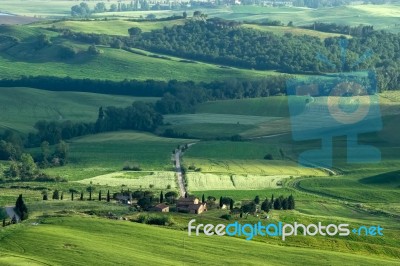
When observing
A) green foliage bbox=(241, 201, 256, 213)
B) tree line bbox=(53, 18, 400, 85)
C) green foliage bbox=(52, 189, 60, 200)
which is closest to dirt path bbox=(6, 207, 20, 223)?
green foliage bbox=(52, 189, 60, 200)

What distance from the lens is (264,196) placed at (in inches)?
3617

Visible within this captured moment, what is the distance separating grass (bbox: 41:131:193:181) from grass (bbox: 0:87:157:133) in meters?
12.0

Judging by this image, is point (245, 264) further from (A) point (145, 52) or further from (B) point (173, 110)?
(A) point (145, 52)

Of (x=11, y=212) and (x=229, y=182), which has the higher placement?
(x=11, y=212)

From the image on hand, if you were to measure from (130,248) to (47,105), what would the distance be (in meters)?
92.3

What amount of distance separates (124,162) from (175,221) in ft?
135

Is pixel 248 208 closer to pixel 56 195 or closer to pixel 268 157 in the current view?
pixel 56 195

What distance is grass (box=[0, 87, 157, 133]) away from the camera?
143 meters

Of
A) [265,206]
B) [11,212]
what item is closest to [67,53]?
[265,206]

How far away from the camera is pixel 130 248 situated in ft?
208

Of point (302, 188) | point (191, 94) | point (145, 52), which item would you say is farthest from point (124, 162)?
point (145, 52)

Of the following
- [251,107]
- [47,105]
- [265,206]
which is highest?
[265,206]

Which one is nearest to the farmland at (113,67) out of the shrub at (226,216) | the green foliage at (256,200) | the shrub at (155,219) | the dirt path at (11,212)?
the green foliage at (256,200)

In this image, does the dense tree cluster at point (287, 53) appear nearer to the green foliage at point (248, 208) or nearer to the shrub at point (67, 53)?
the shrub at point (67, 53)
